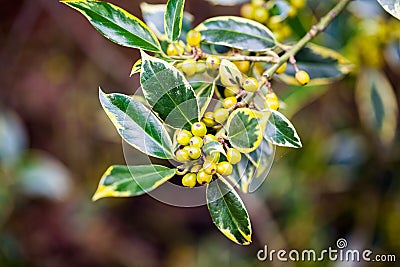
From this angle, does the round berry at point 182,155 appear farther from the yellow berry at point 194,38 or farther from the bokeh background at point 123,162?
the bokeh background at point 123,162

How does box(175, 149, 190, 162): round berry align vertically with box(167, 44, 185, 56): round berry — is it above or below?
below

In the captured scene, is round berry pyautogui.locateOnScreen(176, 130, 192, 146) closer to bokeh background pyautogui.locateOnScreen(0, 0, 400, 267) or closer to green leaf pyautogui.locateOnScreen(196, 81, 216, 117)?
green leaf pyautogui.locateOnScreen(196, 81, 216, 117)

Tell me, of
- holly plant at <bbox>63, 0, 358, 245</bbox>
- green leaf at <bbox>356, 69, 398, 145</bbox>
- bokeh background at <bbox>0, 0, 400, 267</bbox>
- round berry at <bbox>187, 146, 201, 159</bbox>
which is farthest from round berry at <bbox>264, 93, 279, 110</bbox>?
green leaf at <bbox>356, 69, 398, 145</bbox>

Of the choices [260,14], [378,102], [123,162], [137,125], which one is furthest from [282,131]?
[123,162]

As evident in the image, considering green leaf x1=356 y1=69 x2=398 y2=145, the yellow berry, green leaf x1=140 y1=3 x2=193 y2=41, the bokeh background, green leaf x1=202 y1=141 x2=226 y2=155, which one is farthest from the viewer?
the bokeh background

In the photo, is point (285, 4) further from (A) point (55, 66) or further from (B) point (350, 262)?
(A) point (55, 66)

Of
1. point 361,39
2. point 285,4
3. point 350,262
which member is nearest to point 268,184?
point 350,262

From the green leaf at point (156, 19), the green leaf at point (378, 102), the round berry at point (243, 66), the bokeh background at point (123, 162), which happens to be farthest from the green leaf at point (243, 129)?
the green leaf at point (378, 102)
